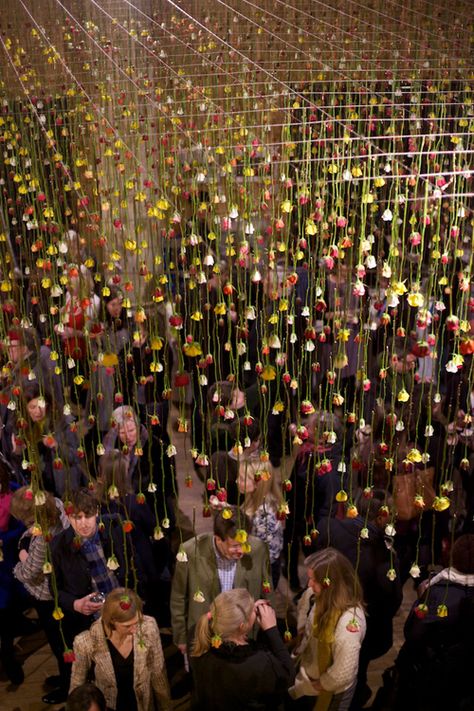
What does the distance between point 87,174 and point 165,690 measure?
15.3ft

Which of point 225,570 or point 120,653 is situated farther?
point 225,570

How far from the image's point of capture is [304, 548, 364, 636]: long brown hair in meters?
3.69

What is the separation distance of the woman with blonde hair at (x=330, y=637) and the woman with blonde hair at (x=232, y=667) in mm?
219

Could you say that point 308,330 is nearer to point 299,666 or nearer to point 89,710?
point 299,666

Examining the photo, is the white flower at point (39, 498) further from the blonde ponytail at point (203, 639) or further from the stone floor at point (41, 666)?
the blonde ponytail at point (203, 639)

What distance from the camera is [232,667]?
3.48 meters

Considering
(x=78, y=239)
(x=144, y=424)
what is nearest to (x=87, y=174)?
(x=78, y=239)

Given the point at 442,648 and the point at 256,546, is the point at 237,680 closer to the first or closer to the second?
the point at 256,546

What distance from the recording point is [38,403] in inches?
198

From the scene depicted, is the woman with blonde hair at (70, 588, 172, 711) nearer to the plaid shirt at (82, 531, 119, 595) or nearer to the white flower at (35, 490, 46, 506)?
the plaid shirt at (82, 531, 119, 595)

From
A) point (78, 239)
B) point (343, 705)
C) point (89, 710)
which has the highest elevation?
point (78, 239)

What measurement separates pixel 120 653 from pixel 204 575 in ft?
1.74

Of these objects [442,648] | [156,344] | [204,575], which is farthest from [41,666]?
[442,648]

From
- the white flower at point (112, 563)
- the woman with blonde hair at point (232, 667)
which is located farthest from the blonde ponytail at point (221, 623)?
the white flower at point (112, 563)
